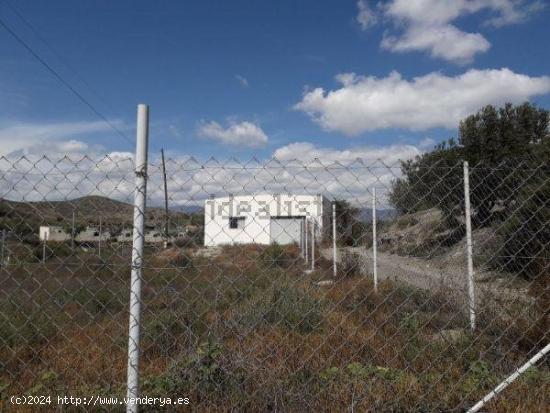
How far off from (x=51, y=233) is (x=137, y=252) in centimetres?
101

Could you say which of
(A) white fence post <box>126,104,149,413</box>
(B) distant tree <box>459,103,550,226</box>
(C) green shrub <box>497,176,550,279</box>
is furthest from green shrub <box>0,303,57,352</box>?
(B) distant tree <box>459,103,550,226</box>

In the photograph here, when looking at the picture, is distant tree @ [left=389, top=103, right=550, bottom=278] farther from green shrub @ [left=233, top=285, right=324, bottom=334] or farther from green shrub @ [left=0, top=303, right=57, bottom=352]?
green shrub @ [left=0, top=303, right=57, bottom=352]

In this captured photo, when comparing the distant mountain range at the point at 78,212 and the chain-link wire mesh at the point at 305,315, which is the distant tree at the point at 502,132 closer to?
the chain-link wire mesh at the point at 305,315

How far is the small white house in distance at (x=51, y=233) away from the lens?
2.89 m

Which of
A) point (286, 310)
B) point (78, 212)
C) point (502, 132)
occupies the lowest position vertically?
point (286, 310)

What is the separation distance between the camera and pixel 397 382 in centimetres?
296

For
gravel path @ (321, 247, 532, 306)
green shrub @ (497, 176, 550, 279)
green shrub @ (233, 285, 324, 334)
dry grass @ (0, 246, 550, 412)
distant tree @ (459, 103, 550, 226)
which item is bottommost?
dry grass @ (0, 246, 550, 412)

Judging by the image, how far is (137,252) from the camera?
231cm

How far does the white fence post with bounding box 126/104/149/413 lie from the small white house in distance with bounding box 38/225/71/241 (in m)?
0.82

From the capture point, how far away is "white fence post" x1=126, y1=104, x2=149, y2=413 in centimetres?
232

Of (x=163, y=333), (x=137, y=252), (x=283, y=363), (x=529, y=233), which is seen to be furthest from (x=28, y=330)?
(x=529, y=233)

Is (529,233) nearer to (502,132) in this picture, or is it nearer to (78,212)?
(78,212)

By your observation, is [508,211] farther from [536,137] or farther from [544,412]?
[536,137]

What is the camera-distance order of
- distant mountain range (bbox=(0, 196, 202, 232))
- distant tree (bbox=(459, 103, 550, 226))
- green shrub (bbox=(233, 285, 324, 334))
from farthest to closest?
1. distant tree (bbox=(459, 103, 550, 226))
2. green shrub (bbox=(233, 285, 324, 334))
3. distant mountain range (bbox=(0, 196, 202, 232))
